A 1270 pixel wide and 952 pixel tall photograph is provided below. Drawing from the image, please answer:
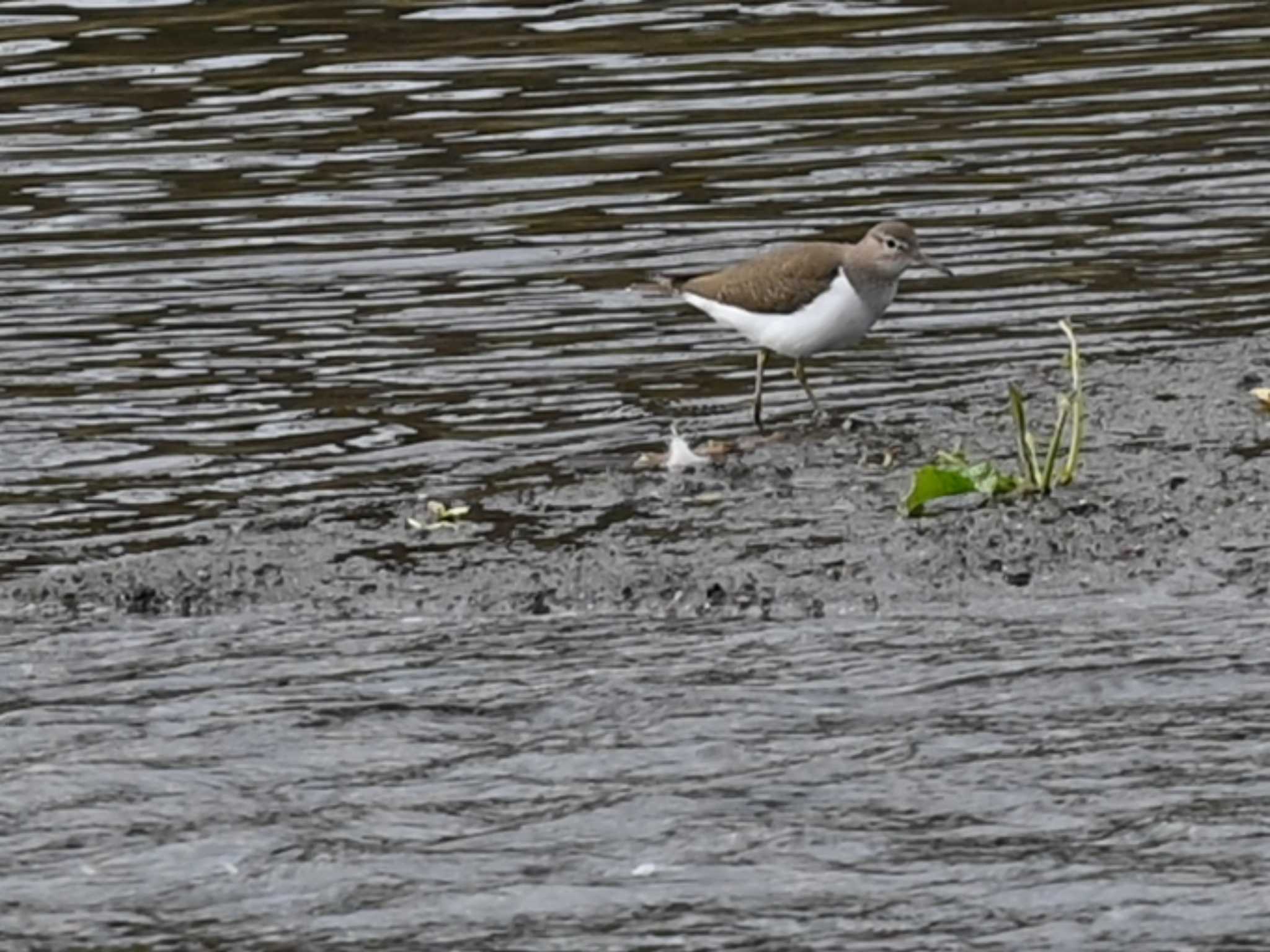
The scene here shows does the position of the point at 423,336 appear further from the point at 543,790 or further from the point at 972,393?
the point at 543,790

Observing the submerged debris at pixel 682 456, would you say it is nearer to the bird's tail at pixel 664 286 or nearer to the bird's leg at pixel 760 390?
the bird's leg at pixel 760 390

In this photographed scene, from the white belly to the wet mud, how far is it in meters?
0.75

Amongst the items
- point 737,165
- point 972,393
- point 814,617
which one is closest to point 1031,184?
point 737,165

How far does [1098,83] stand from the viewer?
21.0 metres

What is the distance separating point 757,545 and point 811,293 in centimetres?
249

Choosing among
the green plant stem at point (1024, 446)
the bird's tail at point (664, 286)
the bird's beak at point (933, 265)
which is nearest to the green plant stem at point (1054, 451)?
the green plant stem at point (1024, 446)

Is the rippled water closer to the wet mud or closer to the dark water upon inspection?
the dark water

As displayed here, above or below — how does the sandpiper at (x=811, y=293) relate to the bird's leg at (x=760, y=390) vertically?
above

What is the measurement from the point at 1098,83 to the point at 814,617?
36.2 feet

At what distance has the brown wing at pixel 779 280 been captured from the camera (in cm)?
1389

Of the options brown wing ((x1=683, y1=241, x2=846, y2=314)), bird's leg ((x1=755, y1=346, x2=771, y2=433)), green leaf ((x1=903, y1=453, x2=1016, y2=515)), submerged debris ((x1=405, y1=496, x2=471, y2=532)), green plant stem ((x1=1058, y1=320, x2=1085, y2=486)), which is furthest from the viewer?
bird's leg ((x1=755, y1=346, x2=771, y2=433))

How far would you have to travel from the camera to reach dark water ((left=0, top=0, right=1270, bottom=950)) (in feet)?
27.9

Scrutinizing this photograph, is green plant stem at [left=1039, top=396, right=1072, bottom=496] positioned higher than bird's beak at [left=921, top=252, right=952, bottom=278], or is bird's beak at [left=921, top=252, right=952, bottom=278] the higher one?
bird's beak at [left=921, top=252, right=952, bottom=278]

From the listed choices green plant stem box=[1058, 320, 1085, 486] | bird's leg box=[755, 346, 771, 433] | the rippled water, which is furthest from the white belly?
green plant stem box=[1058, 320, 1085, 486]
